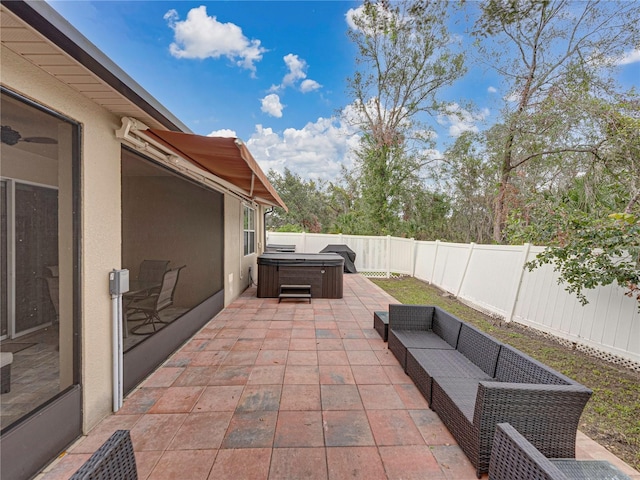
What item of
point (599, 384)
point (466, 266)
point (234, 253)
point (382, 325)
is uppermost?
point (234, 253)

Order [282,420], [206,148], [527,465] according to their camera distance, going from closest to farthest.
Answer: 1. [527,465]
2. [282,420]
3. [206,148]

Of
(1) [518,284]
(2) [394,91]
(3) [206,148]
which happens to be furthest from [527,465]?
(2) [394,91]

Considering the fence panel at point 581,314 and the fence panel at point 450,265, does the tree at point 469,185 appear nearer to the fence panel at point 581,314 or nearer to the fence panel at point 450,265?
the fence panel at point 450,265

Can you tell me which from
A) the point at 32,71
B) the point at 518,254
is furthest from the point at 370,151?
the point at 32,71

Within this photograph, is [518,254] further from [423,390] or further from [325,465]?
[325,465]

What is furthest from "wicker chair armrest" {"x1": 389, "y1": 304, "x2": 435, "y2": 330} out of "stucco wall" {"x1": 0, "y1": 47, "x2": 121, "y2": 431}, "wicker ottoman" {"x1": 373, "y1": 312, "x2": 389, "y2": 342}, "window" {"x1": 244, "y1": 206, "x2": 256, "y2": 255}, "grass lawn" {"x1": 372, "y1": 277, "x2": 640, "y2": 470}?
"window" {"x1": 244, "y1": 206, "x2": 256, "y2": 255}

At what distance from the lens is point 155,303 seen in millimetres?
3756

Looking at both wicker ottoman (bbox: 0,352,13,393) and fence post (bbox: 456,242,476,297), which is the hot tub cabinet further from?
wicker ottoman (bbox: 0,352,13,393)

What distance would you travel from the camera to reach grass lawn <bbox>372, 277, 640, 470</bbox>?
233 cm

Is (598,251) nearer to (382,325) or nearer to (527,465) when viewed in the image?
(382,325)

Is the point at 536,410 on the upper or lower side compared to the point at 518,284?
lower

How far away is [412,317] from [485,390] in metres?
2.11

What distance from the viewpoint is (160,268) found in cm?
418

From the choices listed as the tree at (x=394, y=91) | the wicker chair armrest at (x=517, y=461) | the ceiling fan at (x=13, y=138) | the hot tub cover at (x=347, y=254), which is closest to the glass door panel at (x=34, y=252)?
the ceiling fan at (x=13, y=138)
